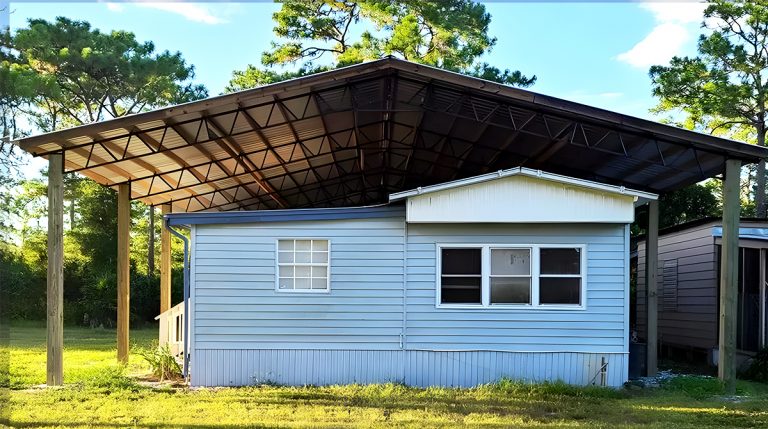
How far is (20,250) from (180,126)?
23.6 m

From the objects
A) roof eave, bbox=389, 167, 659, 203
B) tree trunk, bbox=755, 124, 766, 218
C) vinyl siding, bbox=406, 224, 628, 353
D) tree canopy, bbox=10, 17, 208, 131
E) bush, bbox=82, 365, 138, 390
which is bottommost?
bush, bbox=82, 365, 138, 390

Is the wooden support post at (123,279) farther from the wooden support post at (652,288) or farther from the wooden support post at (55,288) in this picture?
the wooden support post at (652,288)

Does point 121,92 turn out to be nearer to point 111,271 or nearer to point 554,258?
point 111,271

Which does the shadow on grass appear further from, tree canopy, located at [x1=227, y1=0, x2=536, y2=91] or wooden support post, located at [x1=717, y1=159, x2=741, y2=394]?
tree canopy, located at [x1=227, y1=0, x2=536, y2=91]

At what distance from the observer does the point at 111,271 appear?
31078 millimetres

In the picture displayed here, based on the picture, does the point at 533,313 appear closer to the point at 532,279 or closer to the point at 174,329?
the point at 532,279

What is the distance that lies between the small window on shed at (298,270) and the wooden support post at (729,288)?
20.5 feet

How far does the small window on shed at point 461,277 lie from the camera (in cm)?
1134

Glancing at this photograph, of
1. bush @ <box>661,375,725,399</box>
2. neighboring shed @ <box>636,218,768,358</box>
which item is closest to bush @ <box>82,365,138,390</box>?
bush @ <box>661,375,725,399</box>

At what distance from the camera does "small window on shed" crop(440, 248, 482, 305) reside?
1134 centimetres

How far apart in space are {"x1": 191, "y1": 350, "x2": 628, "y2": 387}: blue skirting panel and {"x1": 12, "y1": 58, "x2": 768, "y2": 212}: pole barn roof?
3.85 m

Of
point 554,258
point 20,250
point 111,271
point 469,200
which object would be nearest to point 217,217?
point 469,200

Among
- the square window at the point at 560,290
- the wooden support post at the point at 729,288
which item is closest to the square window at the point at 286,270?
the square window at the point at 560,290

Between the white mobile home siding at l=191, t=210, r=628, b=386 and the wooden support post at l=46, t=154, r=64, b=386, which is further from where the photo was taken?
the white mobile home siding at l=191, t=210, r=628, b=386
